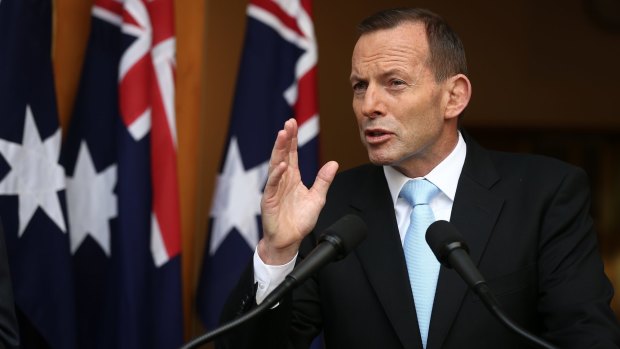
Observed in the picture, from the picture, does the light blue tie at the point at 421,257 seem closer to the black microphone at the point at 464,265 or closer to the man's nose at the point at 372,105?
the man's nose at the point at 372,105

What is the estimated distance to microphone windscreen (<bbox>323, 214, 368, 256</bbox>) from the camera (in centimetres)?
164

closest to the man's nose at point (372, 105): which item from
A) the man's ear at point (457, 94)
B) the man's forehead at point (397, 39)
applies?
the man's forehead at point (397, 39)

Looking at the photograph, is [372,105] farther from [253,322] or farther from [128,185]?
[128,185]

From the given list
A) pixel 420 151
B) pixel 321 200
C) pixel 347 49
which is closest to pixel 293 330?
pixel 321 200

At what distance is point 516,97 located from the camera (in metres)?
5.55

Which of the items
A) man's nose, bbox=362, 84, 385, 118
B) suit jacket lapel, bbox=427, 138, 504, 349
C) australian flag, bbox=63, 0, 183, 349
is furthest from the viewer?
australian flag, bbox=63, 0, 183, 349

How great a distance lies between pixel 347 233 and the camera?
165 cm

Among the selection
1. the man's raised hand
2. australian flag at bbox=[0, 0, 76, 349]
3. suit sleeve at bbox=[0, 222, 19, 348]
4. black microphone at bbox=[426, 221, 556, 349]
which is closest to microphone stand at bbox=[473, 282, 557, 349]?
black microphone at bbox=[426, 221, 556, 349]

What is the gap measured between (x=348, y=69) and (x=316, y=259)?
335 centimetres

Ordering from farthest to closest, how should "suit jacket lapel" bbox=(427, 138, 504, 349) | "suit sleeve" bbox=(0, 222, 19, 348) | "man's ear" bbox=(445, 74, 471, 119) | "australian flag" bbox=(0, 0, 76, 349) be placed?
1. "australian flag" bbox=(0, 0, 76, 349)
2. "man's ear" bbox=(445, 74, 471, 119)
3. "suit jacket lapel" bbox=(427, 138, 504, 349)
4. "suit sleeve" bbox=(0, 222, 19, 348)

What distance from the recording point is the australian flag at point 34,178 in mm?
2947

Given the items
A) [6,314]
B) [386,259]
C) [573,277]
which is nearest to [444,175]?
[386,259]

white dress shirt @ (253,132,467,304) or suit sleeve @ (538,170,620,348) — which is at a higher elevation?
white dress shirt @ (253,132,467,304)

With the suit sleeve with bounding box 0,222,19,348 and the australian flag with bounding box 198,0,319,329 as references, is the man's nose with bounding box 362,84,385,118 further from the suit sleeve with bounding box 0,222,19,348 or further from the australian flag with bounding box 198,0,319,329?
the australian flag with bounding box 198,0,319,329
